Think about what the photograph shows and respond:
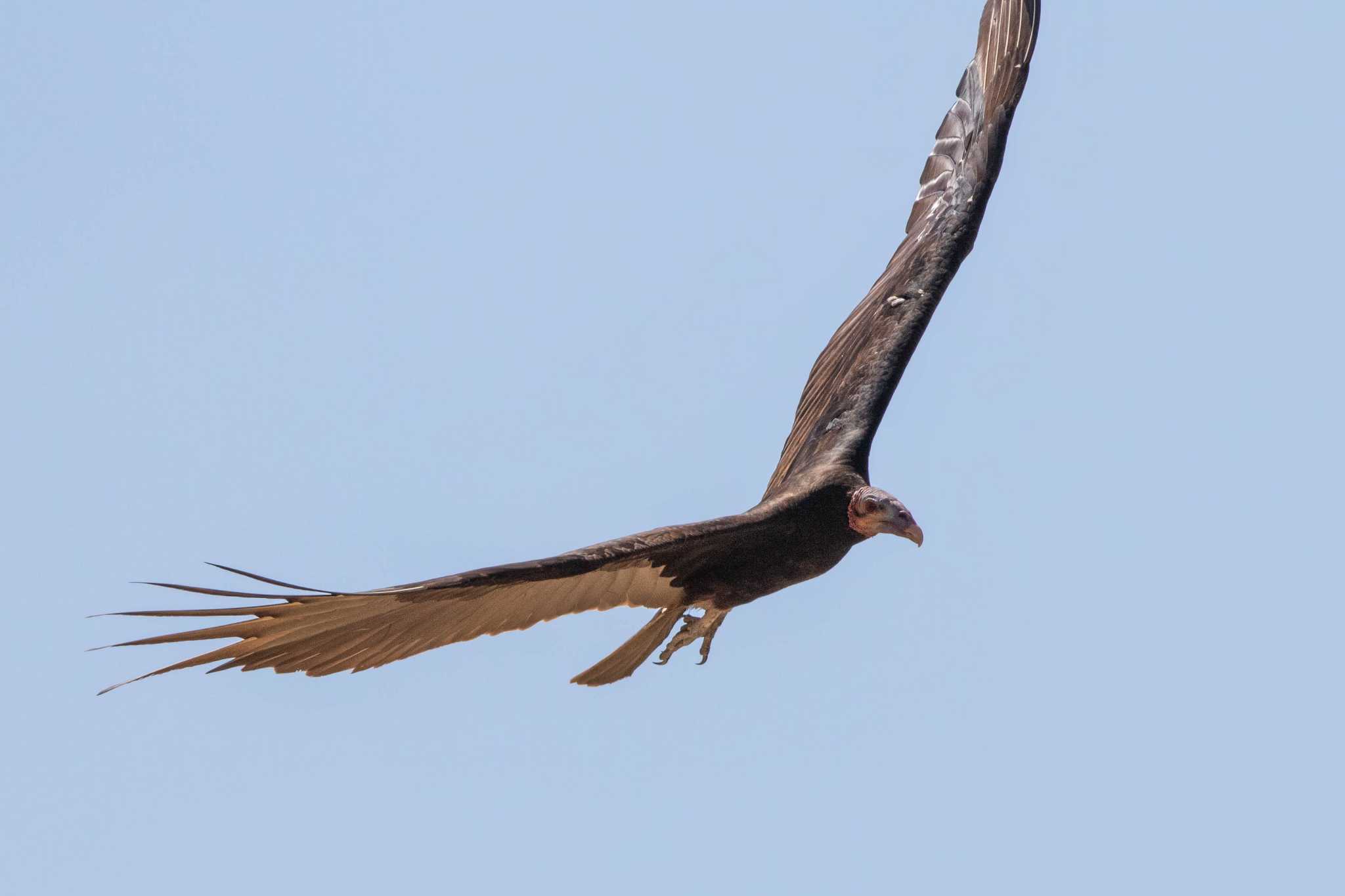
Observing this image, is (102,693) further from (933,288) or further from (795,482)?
(933,288)

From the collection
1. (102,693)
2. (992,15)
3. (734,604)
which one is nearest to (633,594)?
(734,604)

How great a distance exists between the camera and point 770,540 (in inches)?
401

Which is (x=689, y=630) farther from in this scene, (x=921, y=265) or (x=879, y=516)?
(x=921, y=265)

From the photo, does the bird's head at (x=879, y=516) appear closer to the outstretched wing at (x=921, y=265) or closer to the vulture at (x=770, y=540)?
the vulture at (x=770, y=540)

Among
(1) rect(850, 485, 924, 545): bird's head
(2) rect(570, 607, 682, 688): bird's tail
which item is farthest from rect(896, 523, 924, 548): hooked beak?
(2) rect(570, 607, 682, 688): bird's tail

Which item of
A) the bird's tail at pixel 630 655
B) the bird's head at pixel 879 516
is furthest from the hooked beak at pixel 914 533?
the bird's tail at pixel 630 655

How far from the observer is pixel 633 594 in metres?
10.1

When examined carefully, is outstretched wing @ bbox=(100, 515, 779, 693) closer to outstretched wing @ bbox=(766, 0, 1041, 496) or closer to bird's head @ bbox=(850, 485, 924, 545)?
bird's head @ bbox=(850, 485, 924, 545)

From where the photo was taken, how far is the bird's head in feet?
34.3

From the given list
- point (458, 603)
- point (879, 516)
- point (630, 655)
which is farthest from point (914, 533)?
point (458, 603)

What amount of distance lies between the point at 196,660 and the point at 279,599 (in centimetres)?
41

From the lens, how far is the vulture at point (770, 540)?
8.33 meters

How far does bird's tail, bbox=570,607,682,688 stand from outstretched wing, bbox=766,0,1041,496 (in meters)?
1.27

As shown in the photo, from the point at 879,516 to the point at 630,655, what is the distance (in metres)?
1.56
